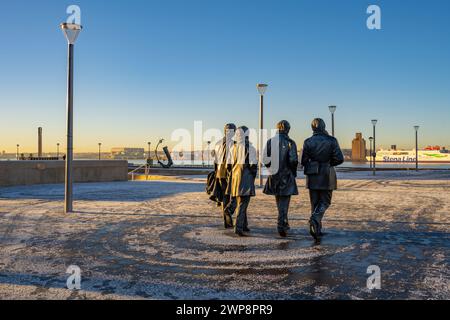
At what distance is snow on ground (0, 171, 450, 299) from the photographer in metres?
4.07

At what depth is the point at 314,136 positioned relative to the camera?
6797 mm

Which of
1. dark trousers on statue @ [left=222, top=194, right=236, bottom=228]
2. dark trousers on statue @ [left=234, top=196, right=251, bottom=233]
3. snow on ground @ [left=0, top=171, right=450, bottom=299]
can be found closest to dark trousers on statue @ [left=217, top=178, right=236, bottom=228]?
dark trousers on statue @ [left=222, top=194, right=236, bottom=228]

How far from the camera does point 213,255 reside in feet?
18.2

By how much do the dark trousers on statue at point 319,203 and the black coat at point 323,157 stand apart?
0.51 feet

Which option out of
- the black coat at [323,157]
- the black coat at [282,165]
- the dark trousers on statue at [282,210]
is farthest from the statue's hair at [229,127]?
the dark trousers on statue at [282,210]

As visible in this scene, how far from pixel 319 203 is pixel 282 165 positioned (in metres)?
0.95

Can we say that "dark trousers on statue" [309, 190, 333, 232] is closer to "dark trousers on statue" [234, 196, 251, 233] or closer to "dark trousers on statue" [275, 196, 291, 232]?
"dark trousers on statue" [275, 196, 291, 232]

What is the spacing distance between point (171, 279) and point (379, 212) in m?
7.25

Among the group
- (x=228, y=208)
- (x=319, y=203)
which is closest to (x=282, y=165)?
(x=319, y=203)

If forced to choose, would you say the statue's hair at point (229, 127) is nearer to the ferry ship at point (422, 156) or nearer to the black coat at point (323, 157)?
the black coat at point (323, 157)

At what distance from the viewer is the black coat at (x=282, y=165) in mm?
6645

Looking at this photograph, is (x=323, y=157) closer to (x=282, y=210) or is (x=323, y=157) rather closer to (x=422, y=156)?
(x=282, y=210)

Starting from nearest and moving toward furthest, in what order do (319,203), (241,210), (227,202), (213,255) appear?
1. (213,255)
2. (319,203)
3. (241,210)
4. (227,202)
